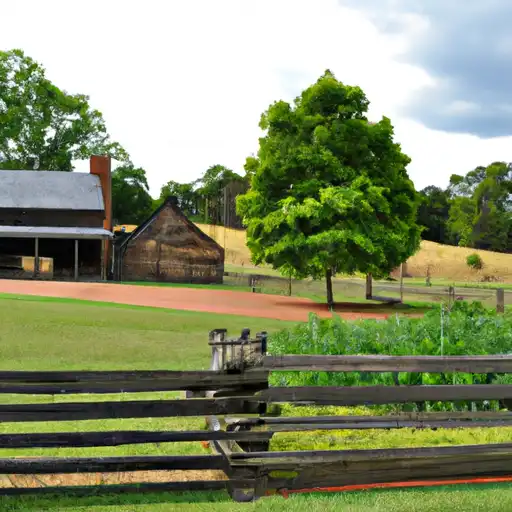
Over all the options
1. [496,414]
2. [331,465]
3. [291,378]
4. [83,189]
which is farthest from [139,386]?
[83,189]

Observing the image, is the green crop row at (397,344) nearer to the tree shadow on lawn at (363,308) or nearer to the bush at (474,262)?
the tree shadow on lawn at (363,308)

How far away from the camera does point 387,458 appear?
6551mm

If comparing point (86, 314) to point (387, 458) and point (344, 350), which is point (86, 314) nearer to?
point (344, 350)

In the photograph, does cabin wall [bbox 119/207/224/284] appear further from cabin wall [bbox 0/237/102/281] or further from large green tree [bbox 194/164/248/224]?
large green tree [bbox 194/164/248/224]

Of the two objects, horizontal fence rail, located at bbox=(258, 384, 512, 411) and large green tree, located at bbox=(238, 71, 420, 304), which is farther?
large green tree, located at bbox=(238, 71, 420, 304)

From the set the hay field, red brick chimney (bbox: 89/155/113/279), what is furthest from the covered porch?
the hay field

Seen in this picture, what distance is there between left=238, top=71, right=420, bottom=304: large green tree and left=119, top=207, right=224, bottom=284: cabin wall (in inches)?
520

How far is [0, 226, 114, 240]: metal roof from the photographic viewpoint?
4588cm

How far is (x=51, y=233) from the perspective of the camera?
151 feet

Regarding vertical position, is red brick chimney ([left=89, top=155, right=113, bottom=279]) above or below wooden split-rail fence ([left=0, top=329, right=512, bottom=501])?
above

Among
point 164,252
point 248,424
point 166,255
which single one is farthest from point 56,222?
point 248,424

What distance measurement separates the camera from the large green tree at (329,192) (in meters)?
32.2

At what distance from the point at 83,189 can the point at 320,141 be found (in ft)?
72.7

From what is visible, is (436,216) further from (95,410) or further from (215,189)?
(95,410)
